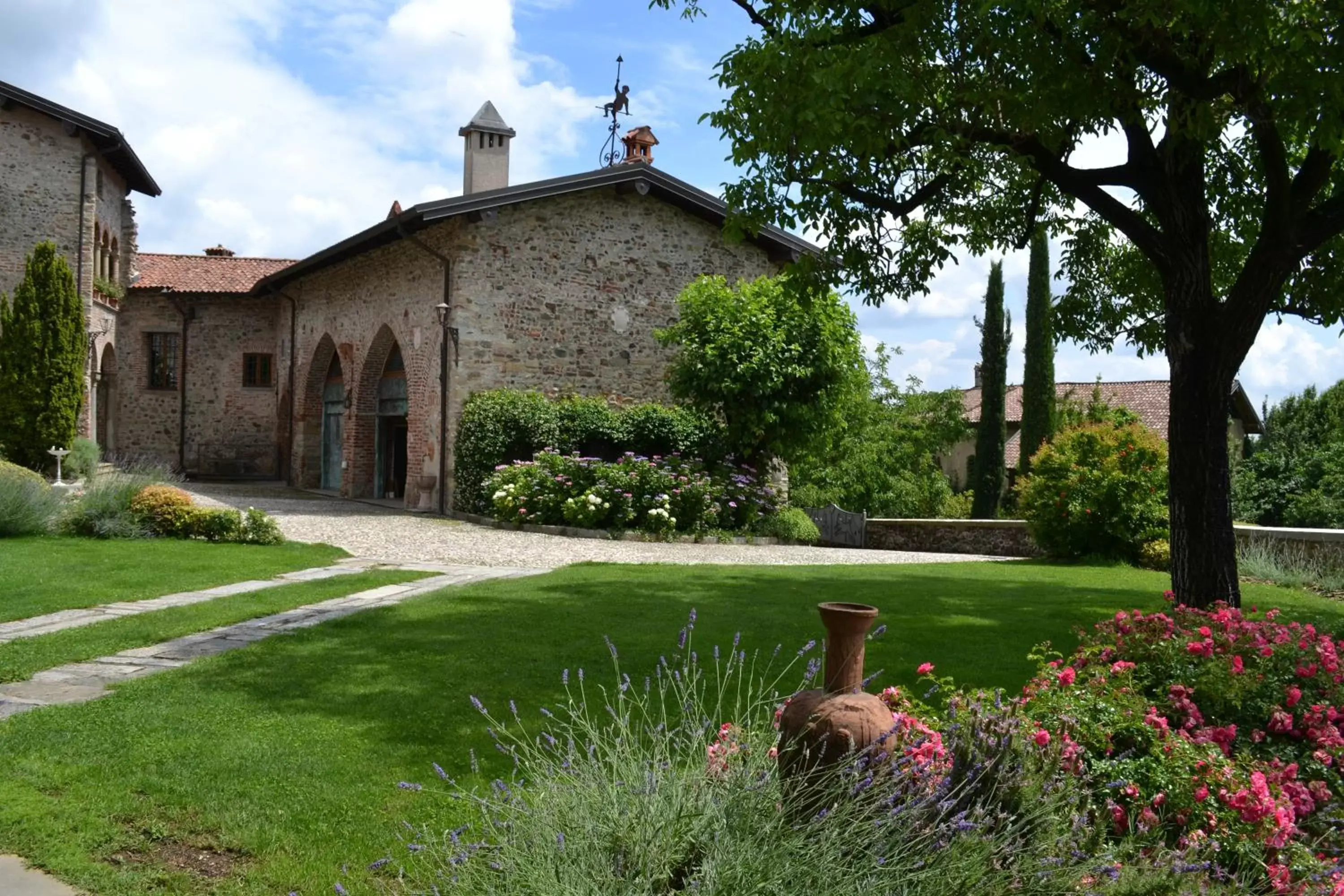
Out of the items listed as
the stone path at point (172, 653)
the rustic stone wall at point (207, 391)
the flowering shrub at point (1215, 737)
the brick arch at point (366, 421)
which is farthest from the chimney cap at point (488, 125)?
the flowering shrub at point (1215, 737)

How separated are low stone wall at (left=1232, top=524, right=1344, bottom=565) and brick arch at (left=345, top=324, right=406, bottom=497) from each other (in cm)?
1504

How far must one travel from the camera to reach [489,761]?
4.21m

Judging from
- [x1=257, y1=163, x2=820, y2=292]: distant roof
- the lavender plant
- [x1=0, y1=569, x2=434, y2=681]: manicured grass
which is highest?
[x1=257, y1=163, x2=820, y2=292]: distant roof

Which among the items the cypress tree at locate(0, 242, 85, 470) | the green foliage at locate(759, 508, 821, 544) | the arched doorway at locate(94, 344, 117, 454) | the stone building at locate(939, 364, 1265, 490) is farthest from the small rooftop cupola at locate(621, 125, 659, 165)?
the stone building at locate(939, 364, 1265, 490)

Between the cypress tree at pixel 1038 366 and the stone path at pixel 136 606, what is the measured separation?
24077 mm

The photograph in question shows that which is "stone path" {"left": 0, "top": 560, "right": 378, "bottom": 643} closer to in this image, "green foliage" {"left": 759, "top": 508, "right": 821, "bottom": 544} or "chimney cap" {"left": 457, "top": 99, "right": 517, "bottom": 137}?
"green foliage" {"left": 759, "top": 508, "right": 821, "bottom": 544}

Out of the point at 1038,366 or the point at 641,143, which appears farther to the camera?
the point at 1038,366

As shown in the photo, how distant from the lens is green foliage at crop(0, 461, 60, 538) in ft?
38.0

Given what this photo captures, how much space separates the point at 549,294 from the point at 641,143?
439cm

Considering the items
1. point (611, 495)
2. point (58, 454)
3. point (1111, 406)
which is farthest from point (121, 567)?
point (1111, 406)

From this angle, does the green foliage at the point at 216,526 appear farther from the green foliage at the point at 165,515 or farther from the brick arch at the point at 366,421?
the brick arch at the point at 366,421

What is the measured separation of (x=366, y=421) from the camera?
21.0 meters

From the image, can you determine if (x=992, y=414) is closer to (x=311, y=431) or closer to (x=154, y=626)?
(x=311, y=431)

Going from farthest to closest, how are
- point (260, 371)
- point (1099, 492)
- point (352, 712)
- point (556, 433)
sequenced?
point (260, 371) → point (556, 433) → point (1099, 492) → point (352, 712)
